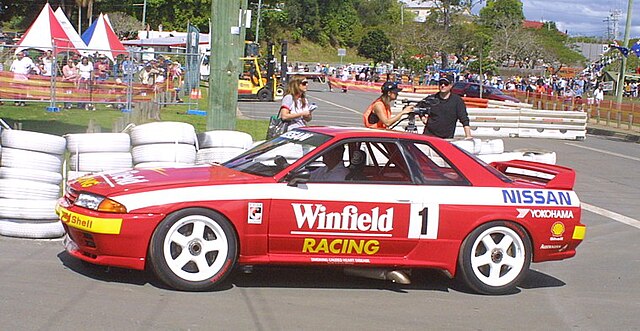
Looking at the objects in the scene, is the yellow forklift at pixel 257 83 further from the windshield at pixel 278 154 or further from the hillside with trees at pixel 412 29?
the windshield at pixel 278 154

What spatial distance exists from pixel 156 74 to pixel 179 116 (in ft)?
8.46

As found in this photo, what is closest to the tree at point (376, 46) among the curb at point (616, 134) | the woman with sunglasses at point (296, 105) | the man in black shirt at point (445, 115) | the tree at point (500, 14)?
the tree at point (500, 14)

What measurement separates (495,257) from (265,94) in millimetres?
33693

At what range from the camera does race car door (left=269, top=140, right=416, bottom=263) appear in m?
6.80

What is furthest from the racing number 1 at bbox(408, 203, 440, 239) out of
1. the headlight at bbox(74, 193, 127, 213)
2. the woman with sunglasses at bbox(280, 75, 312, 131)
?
the woman with sunglasses at bbox(280, 75, 312, 131)

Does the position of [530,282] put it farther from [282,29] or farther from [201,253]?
[282,29]

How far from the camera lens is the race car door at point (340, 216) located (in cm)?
680

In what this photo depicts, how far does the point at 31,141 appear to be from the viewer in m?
8.38

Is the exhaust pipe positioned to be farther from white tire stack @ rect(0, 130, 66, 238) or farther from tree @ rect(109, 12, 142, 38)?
tree @ rect(109, 12, 142, 38)

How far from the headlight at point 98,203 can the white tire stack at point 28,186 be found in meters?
1.72

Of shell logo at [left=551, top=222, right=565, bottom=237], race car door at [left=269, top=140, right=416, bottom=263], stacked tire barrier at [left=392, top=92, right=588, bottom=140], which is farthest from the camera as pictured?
stacked tire barrier at [left=392, top=92, right=588, bottom=140]

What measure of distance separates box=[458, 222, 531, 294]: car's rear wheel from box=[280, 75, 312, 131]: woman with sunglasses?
393 centimetres

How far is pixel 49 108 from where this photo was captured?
24172 millimetres

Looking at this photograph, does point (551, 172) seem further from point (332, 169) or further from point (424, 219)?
point (332, 169)
